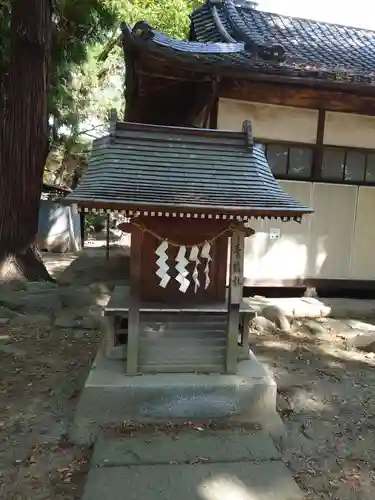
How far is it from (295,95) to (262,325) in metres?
3.80

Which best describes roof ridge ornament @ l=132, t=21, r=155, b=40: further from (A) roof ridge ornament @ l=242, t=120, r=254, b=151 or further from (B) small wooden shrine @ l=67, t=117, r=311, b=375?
(A) roof ridge ornament @ l=242, t=120, r=254, b=151

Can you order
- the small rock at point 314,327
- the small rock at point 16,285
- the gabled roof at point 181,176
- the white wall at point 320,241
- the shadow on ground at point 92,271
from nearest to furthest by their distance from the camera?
the gabled roof at point 181,176 → the small rock at point 314,327 → the small rock at point 16,285 → the white wall at point 320,241 → the shadow on ground at point 92,271

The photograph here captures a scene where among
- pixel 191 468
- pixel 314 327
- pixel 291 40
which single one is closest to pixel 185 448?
pixel 191 468

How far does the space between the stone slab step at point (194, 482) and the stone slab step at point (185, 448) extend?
0.28ft

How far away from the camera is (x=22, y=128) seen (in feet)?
25.0

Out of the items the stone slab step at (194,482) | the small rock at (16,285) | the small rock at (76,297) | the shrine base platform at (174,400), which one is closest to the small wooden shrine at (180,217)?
the shrine base platform at (174,400)

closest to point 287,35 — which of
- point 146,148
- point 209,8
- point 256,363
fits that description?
point 209,8

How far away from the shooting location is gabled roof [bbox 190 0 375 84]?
6320mm

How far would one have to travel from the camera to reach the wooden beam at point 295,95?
654cm

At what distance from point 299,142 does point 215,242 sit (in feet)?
11.5

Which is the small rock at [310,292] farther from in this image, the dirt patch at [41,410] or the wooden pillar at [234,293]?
the dirt patch at [41,410]

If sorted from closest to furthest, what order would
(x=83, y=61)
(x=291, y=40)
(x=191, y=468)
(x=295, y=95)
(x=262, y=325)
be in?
(x=191, y=468) < (x=262, y=325) < (x=295, y=95) < (x=291, y=40) < (x=83, y=61)

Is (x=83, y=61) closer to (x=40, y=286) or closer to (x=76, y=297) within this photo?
(x=40, y=286)

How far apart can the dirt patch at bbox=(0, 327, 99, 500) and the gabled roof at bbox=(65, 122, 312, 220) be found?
2.14 meters
